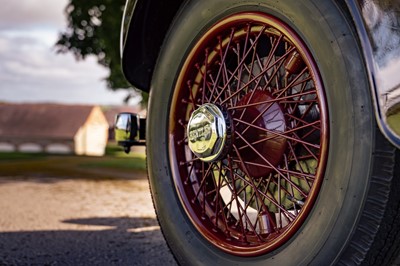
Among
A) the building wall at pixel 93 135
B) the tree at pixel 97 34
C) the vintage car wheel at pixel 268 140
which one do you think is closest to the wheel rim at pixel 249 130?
the vintage car wheel at pixel 268 140

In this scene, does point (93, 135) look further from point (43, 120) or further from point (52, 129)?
point (43, 120)

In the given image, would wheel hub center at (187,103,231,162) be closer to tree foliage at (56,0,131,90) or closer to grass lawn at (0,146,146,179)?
grass lawn at (0,146,146,179)

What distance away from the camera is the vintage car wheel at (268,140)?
4.69 feet

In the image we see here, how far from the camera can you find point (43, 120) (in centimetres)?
4338

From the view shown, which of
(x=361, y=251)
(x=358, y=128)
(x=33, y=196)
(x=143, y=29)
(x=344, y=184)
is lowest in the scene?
(x=33, y=196)

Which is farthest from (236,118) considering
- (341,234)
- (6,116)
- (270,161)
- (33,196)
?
(6,116)

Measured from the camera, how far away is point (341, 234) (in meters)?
1.44

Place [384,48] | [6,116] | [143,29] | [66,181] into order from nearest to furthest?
[384,48]
[143,29]
[66,181]
[6,116]

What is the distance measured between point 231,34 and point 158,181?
0.62 m

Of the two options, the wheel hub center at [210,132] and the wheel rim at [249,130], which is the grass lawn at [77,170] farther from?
the wheel hub center at [210,132]

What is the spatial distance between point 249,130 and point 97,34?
11782 mm

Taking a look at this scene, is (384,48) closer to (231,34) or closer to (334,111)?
(334,111)

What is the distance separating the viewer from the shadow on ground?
2.87 meters

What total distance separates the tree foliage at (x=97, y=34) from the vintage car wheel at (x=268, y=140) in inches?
413
